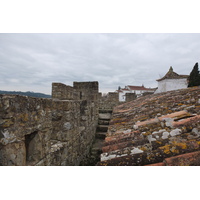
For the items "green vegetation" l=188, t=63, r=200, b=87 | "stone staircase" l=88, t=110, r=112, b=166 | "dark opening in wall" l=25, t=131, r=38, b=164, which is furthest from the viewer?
Result: "green vegetation" l=188, t=63, r=200, b=87

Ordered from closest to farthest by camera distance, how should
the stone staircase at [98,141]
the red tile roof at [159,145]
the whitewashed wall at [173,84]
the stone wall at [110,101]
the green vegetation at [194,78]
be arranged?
the red tile roof at [159,145], the stone staircase at [98,141], the stone wall at [110,101], the whitewashed wall at [173,84], the green vegetation at [194,78]

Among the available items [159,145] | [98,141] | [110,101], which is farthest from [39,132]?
[110,101]

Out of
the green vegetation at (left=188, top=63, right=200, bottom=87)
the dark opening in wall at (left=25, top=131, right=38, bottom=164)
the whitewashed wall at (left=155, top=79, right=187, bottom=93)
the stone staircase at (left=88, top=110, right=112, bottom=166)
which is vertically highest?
the green vegetation at (left=188, top=63, right=200, bottom=87)

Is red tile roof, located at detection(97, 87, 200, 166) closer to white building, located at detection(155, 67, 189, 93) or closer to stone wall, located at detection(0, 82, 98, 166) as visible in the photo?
stone wall, located at detection(0, 82, 98, 166)

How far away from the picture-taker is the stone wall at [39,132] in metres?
1.51

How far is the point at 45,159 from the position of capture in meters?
2.20

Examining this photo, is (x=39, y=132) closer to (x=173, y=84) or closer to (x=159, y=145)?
(x=159, y=145)

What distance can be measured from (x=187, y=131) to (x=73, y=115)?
233 centimetres

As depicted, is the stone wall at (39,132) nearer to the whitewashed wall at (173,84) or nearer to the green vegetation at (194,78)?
the whitewashed wall at (173,84)

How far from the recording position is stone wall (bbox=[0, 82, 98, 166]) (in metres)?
1.51

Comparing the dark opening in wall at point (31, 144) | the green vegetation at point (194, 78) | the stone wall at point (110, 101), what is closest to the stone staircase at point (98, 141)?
the dark opening in wall at point (31, 144)

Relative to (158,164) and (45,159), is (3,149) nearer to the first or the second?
(45,159)

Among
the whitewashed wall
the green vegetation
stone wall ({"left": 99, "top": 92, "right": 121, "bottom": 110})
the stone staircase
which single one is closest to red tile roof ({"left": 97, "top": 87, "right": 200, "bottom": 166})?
the stone staircase

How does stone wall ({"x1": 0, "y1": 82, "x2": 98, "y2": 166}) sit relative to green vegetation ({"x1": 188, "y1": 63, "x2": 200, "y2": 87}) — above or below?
below
